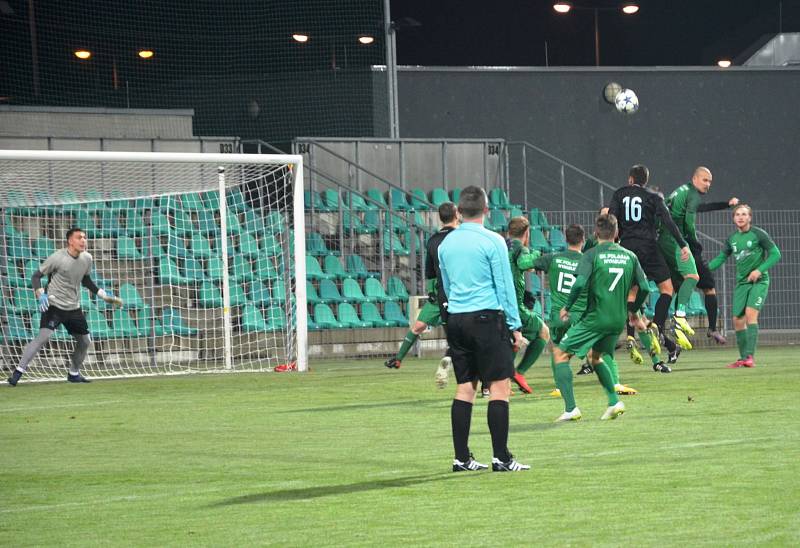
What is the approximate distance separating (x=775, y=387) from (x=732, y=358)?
6305 millimetres

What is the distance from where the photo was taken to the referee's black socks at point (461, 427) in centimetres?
761

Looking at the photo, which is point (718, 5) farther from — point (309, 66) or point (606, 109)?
point (309, 66)

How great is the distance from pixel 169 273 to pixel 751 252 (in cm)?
940

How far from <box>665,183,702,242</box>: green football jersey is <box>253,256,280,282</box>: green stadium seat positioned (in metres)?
7.36

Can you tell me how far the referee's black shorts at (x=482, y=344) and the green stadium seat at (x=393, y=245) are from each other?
50.7ft

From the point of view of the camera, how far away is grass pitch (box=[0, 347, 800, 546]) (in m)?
5.77

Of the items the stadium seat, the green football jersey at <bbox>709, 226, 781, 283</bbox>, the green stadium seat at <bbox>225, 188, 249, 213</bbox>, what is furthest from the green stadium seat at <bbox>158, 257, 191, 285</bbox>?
the green football jersey at <bbox>709, 226, 781, 283</bbox>

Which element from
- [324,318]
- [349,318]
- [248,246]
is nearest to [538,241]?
[349,318]

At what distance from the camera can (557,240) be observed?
82.3 ft

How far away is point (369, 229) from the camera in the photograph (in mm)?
23953

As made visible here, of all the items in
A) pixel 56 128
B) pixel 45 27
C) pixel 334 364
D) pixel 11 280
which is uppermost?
pixel 45 27

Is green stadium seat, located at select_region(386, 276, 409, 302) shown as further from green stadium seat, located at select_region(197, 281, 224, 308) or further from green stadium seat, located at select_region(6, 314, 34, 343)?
green stadium seat, located at select_region(6, 314, 34, 343)

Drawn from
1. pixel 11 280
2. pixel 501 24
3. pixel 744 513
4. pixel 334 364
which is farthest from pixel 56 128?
pixel 744 513

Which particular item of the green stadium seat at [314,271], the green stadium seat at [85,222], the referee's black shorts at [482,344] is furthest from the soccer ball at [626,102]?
A: the referee's black shorts at [482,344]
